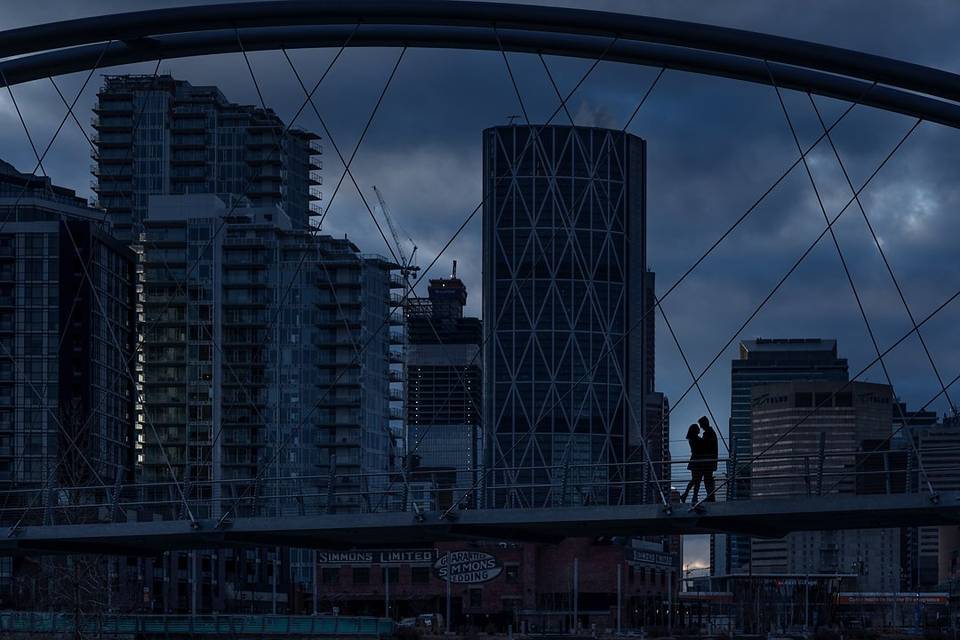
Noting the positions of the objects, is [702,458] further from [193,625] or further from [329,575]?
[329,575]

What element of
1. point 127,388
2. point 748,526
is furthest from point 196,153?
point 748,526

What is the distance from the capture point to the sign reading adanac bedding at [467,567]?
466ft

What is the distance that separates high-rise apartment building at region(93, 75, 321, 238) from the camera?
192 meters

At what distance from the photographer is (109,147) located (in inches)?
7751

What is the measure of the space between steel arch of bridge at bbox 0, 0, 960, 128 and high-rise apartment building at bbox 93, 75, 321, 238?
466 feet

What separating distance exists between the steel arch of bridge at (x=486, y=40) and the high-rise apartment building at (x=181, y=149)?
14207 cm

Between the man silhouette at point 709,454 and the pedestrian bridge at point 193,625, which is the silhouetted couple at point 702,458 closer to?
the man silhouette at point 709,454

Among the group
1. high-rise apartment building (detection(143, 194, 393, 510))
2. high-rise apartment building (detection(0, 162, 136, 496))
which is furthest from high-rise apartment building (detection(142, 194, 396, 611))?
high-rise apartment building (detection(0, 162, 136, 496))

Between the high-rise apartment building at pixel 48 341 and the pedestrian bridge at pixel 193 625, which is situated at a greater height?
the high-rise apartment building at pixel 48 341

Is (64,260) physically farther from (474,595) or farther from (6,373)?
(474,595)

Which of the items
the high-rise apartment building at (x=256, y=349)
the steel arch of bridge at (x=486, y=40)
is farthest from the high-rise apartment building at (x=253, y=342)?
the steel arch of bridge at (x=486, y=40)

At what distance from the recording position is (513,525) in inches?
1622

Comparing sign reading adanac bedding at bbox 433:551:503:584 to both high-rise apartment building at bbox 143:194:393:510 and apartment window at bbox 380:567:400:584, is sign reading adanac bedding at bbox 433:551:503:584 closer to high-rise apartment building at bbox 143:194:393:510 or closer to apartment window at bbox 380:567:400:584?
apartment window at bbox 380:567:400:584

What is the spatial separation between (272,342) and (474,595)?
110 feet
